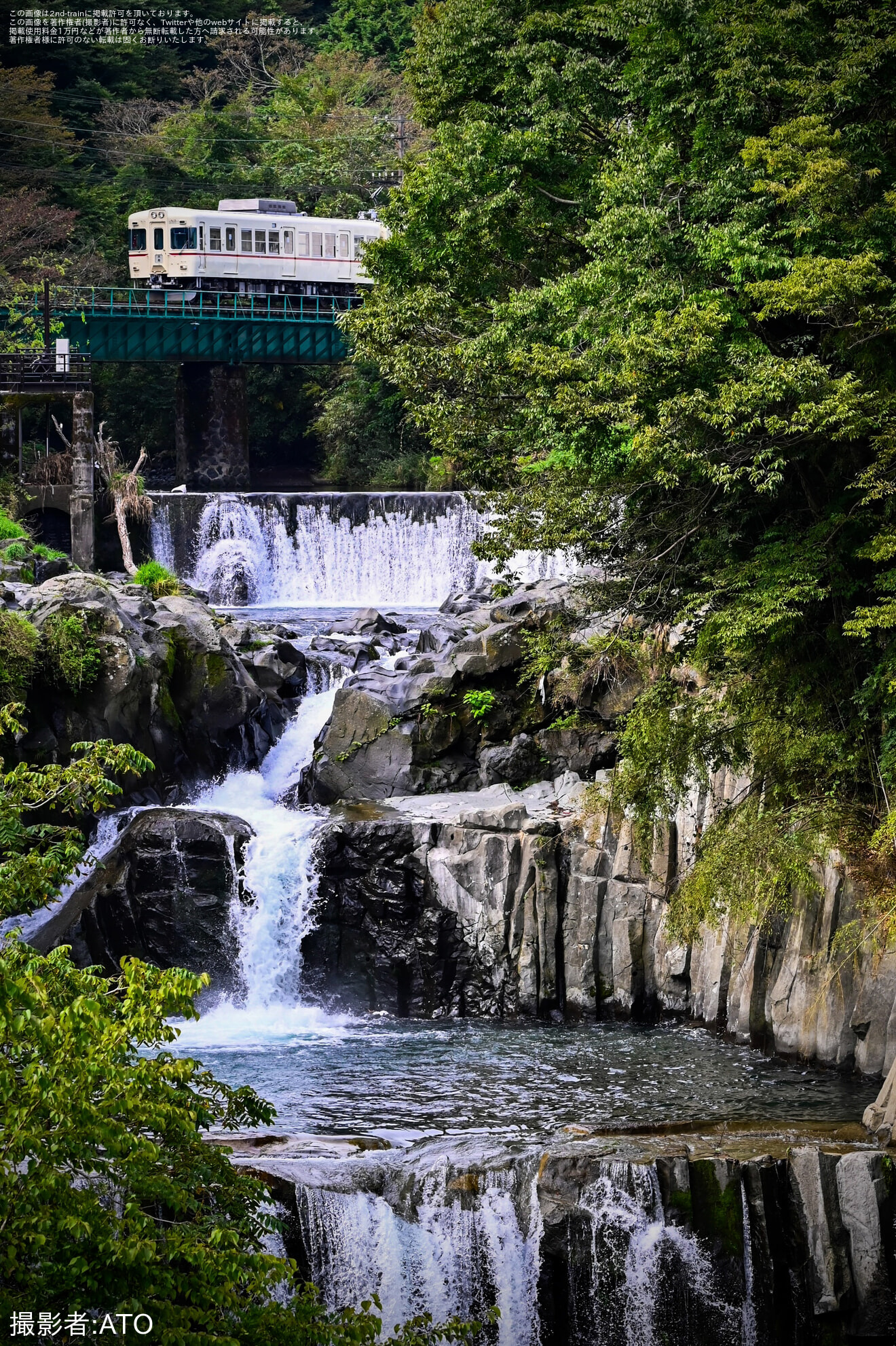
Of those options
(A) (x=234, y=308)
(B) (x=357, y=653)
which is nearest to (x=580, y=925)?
(B) (x=357, y=653)

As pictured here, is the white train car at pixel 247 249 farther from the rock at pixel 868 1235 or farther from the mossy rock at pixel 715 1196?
the rock at pixel 868 1235

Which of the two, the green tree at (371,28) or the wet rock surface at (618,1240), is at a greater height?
the green tree at (371,28)

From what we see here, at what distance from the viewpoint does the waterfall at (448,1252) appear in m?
12.3

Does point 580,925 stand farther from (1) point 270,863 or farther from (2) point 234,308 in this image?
(2) point 234,308

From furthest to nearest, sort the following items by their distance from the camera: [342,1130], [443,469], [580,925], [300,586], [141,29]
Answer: [141,29]
[443,469]
[300,586]
[580,925]
[342,1130]

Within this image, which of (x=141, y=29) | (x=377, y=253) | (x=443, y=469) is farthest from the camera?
(x=141, y=29)

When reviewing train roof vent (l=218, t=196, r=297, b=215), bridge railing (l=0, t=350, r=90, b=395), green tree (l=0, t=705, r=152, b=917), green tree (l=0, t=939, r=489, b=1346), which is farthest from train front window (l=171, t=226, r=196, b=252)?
green tree (l=0, t=939, r=489, b=1346)

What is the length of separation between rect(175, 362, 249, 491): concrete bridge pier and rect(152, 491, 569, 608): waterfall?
10.3 m

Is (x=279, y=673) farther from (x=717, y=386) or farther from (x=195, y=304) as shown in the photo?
(x=195, y=304)

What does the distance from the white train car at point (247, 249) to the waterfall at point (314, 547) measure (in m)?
10.6

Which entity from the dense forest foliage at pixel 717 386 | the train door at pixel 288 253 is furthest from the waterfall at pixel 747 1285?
the train door at pixel 288 253

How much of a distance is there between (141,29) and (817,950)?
47954 mm

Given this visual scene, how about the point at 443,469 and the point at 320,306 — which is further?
the point at 320,306

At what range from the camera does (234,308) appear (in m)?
42.2
